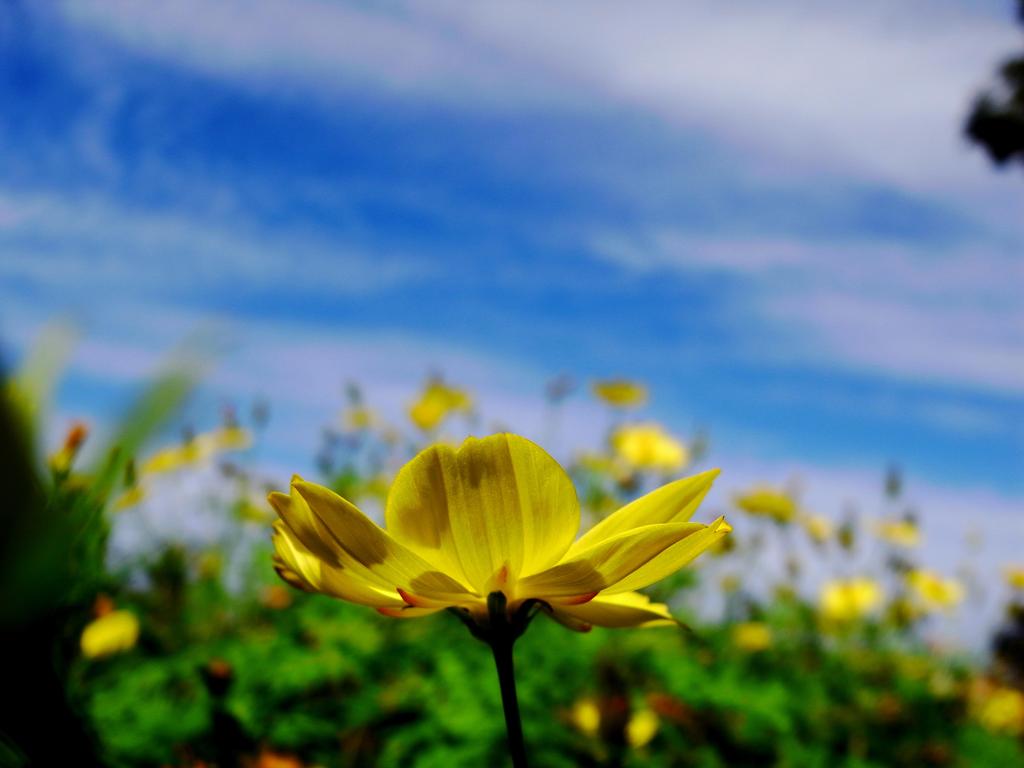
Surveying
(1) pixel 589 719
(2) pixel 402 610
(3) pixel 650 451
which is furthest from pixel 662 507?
(3) pixel 650 451

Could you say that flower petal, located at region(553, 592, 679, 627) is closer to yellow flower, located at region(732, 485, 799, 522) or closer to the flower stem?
the flower stem

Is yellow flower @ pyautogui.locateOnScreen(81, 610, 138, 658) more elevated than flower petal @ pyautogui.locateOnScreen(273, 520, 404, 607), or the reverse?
flower petal @ pyautogui.locateOnScreen(273, 520, 404, 607)

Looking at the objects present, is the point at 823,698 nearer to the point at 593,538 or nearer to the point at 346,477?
the point at 346,477

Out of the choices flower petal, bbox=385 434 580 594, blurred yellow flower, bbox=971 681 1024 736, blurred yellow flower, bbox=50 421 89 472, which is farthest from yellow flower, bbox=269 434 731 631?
blurred yellow flower, bbox=971 681 1024 736

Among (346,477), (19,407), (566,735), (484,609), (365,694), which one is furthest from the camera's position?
(346,477)

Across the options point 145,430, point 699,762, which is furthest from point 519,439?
point 699,762

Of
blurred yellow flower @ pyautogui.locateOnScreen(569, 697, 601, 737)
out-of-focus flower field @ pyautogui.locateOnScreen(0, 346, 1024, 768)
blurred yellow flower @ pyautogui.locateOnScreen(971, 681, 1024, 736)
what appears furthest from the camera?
blurred yellow flower @ pyautogui.locateOnScreen(971, 681, 1024, 736)

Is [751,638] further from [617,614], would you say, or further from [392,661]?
[617,614]
